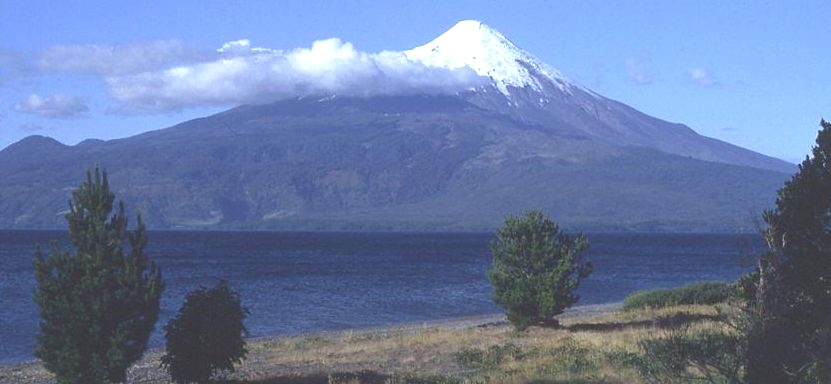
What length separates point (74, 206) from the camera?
2283cm

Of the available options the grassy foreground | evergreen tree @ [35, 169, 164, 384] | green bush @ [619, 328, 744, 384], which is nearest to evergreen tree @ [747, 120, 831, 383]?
green bush @ [619, 328, 744, 384]

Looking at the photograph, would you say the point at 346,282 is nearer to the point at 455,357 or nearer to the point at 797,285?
the point at 455,357

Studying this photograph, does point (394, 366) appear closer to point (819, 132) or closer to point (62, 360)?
point (62, 360)

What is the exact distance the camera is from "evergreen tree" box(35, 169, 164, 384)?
71.5ft

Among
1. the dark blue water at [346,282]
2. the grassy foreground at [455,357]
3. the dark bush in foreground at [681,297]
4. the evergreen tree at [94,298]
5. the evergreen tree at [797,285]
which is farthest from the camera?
the dark blue water at [346,282]

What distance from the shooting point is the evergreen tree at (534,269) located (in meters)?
35.4

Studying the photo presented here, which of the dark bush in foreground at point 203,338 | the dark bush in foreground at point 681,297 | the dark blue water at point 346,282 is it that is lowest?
the dark blue water at point 346,282

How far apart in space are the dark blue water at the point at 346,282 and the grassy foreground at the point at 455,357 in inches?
170

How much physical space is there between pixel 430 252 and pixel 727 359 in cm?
12780

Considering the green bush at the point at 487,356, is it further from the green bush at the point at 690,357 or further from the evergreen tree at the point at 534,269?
the green bush at the point at 690,357

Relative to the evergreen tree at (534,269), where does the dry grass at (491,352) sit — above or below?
below

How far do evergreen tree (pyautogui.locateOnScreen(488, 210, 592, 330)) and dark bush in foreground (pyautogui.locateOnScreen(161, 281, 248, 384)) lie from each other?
13971 millimetres

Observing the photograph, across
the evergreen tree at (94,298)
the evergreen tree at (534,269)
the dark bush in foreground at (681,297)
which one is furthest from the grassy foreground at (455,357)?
the dark bush in foreground at (681,297)

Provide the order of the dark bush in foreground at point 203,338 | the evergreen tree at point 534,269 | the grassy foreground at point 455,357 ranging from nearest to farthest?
the dark bush in foreground at point 203,338 → the grassy foreground at point 455,357 → the evergreen tree at point 534,269
